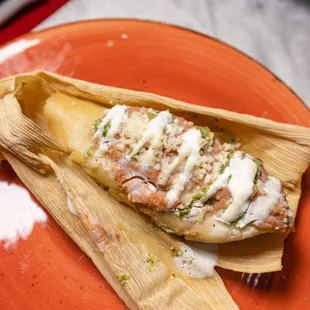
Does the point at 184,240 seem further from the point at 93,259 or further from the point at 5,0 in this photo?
the point at 5,0

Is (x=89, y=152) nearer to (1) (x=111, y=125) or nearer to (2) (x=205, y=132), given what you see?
(1) (x=111, y=125)

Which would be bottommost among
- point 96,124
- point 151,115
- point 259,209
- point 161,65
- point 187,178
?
point 259,209

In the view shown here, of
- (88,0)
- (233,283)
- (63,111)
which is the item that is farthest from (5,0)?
(233,283)

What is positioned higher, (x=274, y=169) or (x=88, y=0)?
(x=88, y=0)

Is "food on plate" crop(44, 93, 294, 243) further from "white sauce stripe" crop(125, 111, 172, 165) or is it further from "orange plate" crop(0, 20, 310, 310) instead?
"orange plate" crop(0, 20, 310, 310)

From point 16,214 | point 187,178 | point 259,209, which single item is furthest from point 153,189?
point 16,214

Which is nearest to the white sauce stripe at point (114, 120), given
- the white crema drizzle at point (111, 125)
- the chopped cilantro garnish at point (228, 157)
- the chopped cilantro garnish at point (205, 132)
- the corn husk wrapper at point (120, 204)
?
the white crema drizzle at point (111, 125)

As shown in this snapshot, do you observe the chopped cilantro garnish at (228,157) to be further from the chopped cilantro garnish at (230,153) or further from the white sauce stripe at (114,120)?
the white sauce stripe at (114,120)
